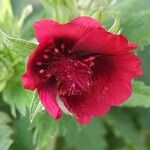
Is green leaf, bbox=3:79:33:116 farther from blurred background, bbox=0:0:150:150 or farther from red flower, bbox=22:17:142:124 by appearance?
red flower, bbox=22:17:142:124

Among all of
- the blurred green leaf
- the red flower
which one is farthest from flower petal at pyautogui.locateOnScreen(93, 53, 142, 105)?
the blurred green leaf

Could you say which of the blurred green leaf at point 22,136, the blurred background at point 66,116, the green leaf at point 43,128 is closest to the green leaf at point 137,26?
the blurred background at point 66,116

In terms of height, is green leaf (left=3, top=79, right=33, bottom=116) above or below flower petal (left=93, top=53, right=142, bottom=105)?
below

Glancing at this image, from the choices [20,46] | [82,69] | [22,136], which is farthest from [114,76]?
[22,136]

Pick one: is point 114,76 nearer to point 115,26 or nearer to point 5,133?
point 115,26

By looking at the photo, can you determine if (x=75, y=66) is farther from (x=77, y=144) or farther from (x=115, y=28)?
(x=77, y=144)
